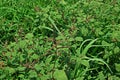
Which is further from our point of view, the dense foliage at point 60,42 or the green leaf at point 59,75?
the dense foliage at point 60,42

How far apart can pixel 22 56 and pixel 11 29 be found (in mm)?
834

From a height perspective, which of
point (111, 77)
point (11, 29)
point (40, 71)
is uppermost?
point (11, 29)

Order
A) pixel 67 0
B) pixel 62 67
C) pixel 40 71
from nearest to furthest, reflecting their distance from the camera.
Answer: pixel 40 71
pixel 62 67
pixel 67 0

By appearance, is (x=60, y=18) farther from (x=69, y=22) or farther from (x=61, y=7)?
(x=61, y=7)

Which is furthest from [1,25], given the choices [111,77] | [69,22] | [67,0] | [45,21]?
[111,77]

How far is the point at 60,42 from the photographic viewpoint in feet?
8.55

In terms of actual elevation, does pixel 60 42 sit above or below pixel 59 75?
above

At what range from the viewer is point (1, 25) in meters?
3.25

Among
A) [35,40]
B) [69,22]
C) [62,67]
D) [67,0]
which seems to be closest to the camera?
[62,67]

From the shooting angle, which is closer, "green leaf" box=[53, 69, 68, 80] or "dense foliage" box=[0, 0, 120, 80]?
"green leaf" box=[53, 69, 68, 80]

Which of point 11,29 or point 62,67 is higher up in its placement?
point 11,29

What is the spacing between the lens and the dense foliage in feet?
8.04

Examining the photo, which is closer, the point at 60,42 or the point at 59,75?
the point at 59,75

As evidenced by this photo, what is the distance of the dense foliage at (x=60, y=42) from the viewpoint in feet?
8.04
